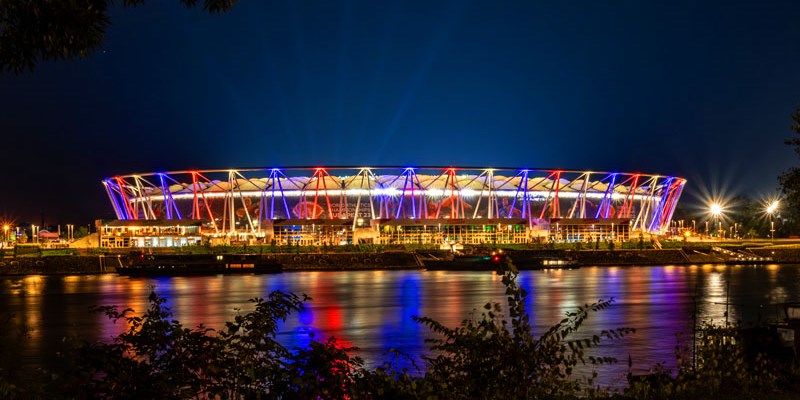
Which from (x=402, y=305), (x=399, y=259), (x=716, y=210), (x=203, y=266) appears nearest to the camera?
(x=402, y=305)

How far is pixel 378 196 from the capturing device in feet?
323

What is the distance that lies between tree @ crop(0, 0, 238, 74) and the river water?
11.0ft

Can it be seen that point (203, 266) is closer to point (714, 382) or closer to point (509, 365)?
point (714, 382)

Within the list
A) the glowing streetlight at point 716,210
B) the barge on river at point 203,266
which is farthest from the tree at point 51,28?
the glowing streetlight at point 716,210

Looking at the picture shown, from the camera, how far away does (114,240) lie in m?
84.0

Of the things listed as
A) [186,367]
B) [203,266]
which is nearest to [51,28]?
[186,367]

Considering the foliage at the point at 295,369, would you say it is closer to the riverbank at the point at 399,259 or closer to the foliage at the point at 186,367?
the foliage at the point at 186,367

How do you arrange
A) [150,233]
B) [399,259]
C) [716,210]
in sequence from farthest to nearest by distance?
[716,210]
[150,233]
[399,259]

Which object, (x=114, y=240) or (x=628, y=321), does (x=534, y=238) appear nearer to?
(x=114, y=240)

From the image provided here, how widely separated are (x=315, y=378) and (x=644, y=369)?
1024 cm

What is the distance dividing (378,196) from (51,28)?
91895mm

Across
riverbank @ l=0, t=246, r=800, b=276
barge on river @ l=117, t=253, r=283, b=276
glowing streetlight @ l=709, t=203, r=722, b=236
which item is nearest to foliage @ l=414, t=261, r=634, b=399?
barge on river @ l=117, t=253, r=283, b=276

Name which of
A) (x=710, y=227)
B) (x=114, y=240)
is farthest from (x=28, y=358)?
(x=710, y=227)

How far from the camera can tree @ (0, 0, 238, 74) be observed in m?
6.47
